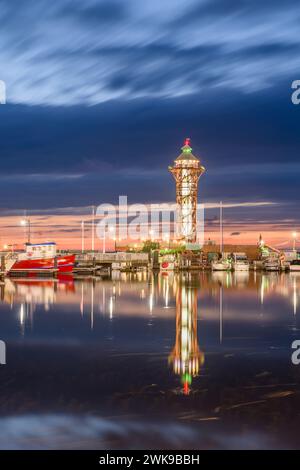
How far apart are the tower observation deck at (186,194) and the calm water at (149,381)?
104 meters

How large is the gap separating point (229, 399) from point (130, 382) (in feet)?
10.1

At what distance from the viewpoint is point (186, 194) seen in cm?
13875

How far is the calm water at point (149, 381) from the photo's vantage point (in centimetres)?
1247

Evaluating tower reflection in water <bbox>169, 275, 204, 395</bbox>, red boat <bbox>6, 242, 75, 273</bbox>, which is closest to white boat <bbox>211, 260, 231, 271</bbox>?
red boat <bbox>6, 242, 75, 273</bbox>

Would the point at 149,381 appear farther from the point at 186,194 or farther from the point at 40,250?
the point at 186,194

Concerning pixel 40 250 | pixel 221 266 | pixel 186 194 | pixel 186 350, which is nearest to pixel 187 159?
pixel 186 194

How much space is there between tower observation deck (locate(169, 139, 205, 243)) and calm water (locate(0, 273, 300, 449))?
104130mm

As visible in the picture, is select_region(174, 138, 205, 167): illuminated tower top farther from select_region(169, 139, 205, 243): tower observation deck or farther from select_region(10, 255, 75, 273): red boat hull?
select_region(10, 255, 75, 273): red boat hull

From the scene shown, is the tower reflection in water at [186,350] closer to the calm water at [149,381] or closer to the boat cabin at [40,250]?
the calm water at [149,381]

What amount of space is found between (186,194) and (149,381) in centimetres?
12255
